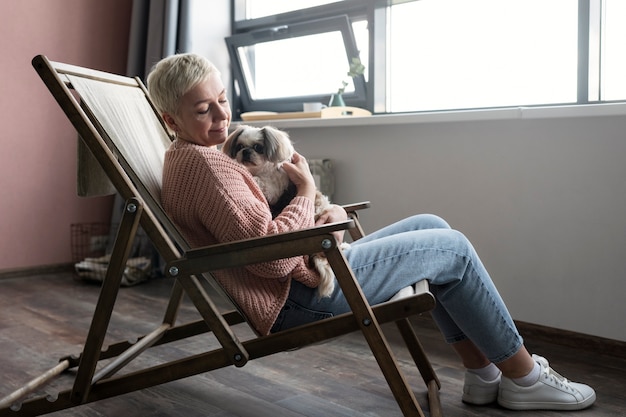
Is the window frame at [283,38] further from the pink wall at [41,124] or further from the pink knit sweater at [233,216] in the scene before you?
the pink knit sweater at [233,216]

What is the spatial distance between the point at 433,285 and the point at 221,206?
21.1 inches

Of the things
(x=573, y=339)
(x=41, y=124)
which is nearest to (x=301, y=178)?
(x=573, y=339)

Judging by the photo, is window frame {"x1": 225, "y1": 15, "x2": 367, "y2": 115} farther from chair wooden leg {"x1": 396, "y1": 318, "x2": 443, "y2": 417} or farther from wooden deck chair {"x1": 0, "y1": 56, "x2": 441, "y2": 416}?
wooden deck chair {"x1": 0, "y1": 56, "x2": 441, "y2": 416}

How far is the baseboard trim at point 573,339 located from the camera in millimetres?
2240

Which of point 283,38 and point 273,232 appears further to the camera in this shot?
point 283,38

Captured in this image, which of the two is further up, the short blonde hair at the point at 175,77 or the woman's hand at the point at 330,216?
the short blonde hair at the point at 175,77

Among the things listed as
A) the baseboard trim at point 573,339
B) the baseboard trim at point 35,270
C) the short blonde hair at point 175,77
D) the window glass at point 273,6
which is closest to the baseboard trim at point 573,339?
the baseboard trim at point 573,339

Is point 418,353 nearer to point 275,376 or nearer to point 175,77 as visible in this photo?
point 275,376

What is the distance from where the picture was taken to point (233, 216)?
4.63ft

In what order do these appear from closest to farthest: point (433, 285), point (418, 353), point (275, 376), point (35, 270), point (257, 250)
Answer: point (257, 250) < point (433, 285) < point (418, 353) < point (275, 376) < point (35, 270)

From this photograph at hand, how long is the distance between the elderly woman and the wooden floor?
0.31 m

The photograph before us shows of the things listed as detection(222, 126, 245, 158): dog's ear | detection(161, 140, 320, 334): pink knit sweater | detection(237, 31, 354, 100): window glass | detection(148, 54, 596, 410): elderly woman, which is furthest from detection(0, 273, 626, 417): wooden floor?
detection(237, 31, 354, 100): window glass

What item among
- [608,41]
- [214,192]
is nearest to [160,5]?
[608,41]

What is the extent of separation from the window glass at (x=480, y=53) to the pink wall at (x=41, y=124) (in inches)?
67.7
